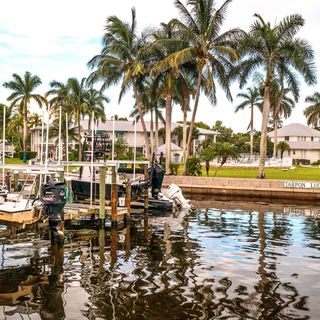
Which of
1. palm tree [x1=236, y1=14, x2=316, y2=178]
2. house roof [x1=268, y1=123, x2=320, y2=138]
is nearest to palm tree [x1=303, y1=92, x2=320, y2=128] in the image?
house roof [x1=268, y1=123, x2=320, y2=138]

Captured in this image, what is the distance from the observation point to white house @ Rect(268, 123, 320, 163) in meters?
89.1

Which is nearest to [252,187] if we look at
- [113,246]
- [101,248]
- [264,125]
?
[264,125]

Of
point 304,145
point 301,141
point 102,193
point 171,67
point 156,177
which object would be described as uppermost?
point 171,67

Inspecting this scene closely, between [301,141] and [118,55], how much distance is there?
61.0 m

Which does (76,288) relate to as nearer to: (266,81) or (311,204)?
(311,204)

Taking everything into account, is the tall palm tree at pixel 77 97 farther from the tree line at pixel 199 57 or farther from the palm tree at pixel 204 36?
Answer: the palm tree at pixel 204 36

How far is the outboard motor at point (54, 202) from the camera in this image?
14445 mm

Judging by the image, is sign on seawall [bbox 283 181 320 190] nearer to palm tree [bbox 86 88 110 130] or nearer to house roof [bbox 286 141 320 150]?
palm tree [bbox 86 88 110 130]

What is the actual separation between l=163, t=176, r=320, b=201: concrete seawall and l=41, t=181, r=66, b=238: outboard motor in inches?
924

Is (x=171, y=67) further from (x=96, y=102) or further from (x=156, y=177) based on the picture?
(x=96, y=102)

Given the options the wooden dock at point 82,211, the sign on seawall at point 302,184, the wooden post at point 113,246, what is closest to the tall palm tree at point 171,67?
the sign on seawall at point 302,184

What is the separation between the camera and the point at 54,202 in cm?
1445

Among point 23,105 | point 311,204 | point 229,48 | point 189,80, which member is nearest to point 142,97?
point 189,80

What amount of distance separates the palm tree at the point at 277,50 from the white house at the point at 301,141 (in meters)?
49.1
